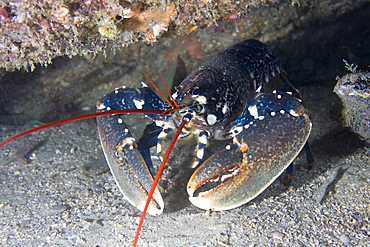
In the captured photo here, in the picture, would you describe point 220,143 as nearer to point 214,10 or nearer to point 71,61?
point 214,10

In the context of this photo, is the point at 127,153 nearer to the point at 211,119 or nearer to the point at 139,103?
the point at 139,103

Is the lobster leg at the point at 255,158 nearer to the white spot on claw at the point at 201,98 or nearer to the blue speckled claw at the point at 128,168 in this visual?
the blue speckled claw at the point at 128,168

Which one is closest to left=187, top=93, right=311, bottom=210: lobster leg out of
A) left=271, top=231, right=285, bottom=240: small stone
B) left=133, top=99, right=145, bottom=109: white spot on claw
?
left=271, top=231, right=285, bottom=240: small stone

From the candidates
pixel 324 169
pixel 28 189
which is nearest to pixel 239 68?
pixel 324 169

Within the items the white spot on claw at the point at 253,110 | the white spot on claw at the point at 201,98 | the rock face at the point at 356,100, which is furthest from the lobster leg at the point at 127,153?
the rock face at the point at 356,100

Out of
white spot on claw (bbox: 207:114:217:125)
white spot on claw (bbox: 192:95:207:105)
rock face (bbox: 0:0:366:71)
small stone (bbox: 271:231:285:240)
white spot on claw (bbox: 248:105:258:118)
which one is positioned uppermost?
rock face (bbox: 0:0:366:71)

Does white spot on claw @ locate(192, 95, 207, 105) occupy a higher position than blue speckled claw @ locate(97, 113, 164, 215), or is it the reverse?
white spot on claw @ locate(192, 95, 207, 105)

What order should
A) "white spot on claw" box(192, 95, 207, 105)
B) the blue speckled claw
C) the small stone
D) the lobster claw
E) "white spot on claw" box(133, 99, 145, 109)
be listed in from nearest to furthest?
the small stone → the lobster claw → the blue speckled claw → "white spot on claw" box(192, 95, 207, 105) → "white spot on claw" box(133, 99, 145, 109)

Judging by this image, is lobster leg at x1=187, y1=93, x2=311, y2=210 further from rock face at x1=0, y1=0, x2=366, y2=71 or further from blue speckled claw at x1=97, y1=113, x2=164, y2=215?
rock face at x1=0, y1=0, x2=366, y2=71
